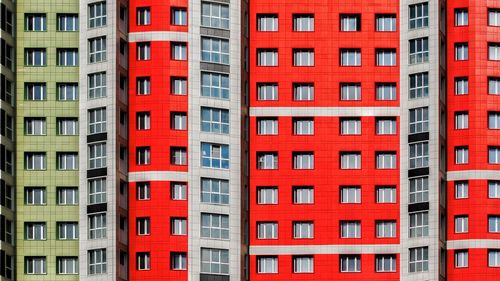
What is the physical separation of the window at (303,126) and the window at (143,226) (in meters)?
15.8

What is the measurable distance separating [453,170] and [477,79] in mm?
8055

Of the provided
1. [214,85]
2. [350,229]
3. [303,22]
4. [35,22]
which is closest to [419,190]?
[350,229]

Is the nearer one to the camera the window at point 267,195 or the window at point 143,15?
the window at point 143,15

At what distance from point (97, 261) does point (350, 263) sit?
21.9 metres

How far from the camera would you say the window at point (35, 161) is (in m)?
174

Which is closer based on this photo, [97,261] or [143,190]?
[97,261]

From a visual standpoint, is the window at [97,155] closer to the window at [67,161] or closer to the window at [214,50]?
the window at [67,161]

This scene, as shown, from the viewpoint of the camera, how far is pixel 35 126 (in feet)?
573

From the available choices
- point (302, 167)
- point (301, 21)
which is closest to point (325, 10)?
point (301, 21)

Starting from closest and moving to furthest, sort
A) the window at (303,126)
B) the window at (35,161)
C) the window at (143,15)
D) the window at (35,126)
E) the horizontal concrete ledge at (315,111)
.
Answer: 1. the window at (35,161)
2. the window at (143,15)
3. the window at (35,126)
4. the horizontal concrete ledge at (315,111)
5. the window at (303,126)

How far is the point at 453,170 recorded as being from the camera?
17475 centimetres

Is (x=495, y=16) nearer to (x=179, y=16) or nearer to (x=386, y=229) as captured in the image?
(x=386, y=229)

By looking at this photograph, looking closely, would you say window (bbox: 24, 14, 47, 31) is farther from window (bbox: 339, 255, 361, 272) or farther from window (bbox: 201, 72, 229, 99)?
window (bbox: 339, 255, 361, 272)

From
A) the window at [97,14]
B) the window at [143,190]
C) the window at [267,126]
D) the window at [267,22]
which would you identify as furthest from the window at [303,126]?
the window at [97,14]
